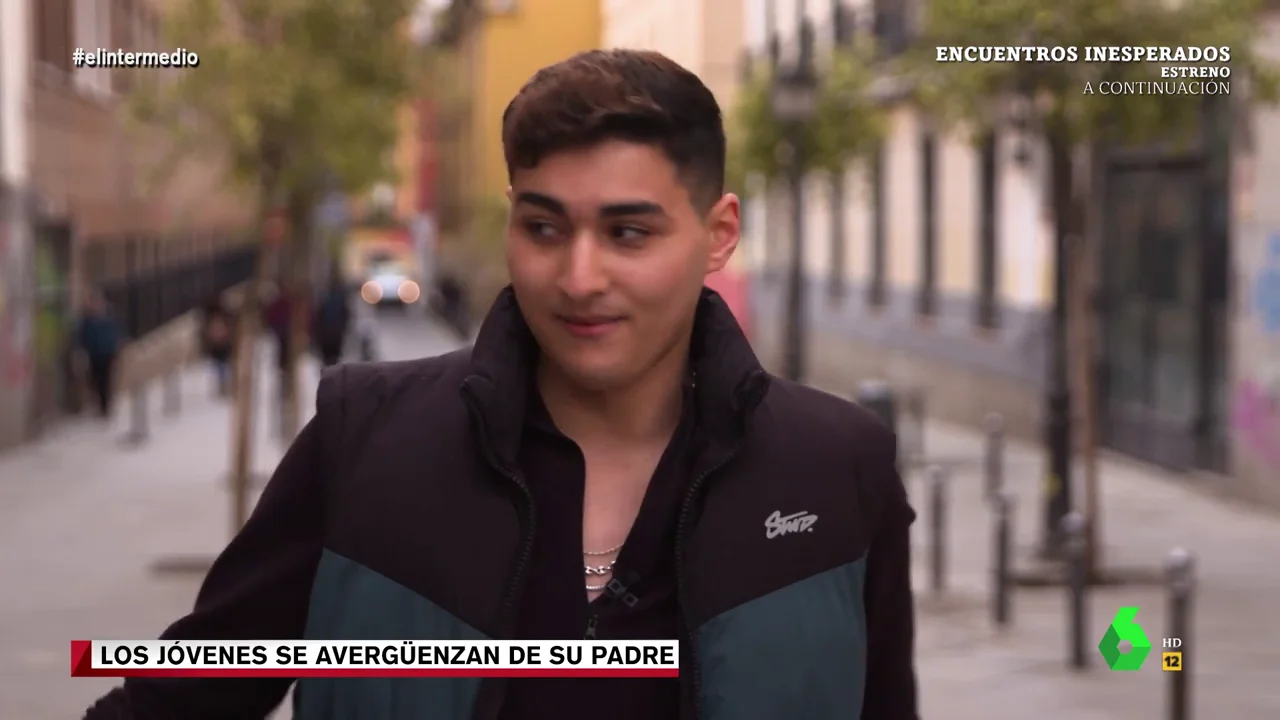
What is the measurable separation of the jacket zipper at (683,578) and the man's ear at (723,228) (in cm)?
25

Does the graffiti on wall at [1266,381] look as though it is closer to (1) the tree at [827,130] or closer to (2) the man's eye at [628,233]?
(1) the tree at [827,130]

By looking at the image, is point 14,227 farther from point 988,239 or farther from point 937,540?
point 937,540

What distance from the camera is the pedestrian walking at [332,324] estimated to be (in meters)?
23.8

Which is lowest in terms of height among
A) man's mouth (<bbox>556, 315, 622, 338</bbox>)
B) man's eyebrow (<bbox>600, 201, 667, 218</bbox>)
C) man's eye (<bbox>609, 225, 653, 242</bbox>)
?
man's mouth (<bbox>556, 315, 622, 338</bbox>)

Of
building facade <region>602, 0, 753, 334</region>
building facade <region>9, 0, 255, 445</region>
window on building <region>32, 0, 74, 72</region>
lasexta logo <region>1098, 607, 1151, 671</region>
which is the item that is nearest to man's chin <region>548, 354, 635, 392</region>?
building facade <region>602, 0, 753, 334</region>

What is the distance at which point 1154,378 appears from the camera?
17297 millimetres

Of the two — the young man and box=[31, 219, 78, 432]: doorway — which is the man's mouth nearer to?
the young man

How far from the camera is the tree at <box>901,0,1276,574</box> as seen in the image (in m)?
9.85

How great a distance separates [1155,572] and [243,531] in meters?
9.63

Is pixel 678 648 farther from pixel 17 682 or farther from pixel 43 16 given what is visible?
pixel 43 16

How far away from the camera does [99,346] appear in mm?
22500

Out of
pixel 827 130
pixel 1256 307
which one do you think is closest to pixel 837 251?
pixel 827 130

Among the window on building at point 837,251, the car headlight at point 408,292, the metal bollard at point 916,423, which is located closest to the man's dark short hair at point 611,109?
the metal bollard at point 916,423

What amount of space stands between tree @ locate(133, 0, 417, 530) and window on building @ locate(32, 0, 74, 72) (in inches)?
354
